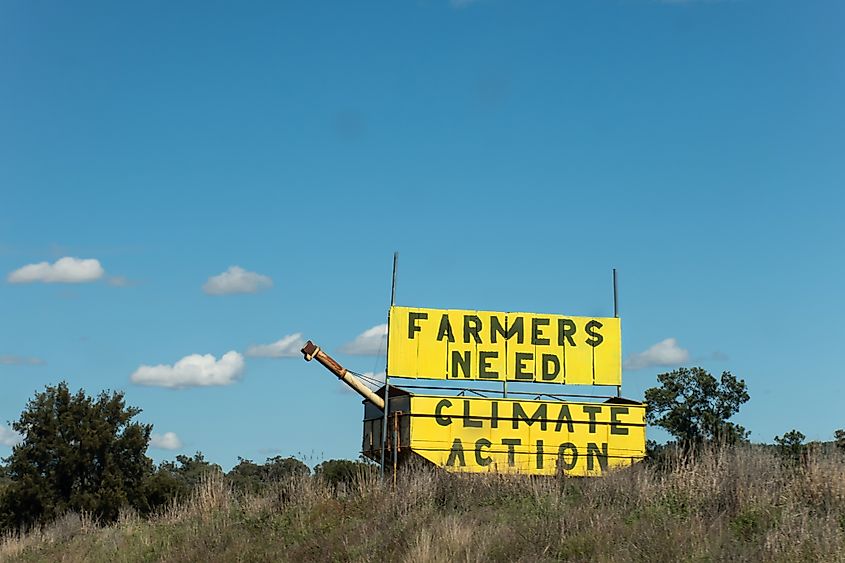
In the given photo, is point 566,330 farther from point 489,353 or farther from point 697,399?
point 697,399

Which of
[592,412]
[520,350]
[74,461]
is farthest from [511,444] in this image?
[74,461]

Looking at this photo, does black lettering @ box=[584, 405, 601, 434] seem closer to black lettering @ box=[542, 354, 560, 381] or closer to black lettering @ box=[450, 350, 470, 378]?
black lettering @ box=[542, 354, 560, 381]

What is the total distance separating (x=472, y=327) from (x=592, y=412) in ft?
13.6

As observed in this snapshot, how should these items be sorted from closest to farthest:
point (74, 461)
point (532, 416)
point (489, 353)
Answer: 1. point (532, 416)
2. point (489, 353)
3. point (74, 461)

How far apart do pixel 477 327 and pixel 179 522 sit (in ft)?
31.9

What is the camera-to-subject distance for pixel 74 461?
46.5 m

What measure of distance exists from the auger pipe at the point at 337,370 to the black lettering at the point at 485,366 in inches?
123

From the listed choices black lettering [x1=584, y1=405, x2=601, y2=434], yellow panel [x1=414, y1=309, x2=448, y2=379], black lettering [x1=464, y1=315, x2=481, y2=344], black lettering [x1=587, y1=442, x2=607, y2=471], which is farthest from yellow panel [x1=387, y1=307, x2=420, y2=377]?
black lettering [x1=587, y1=442, x2=607, y2=471]

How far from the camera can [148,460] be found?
48406 millimetres

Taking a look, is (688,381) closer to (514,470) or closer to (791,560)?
(514,470)

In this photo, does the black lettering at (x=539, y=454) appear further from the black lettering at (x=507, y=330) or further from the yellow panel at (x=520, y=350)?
the black lettering at (x=507, y=330)

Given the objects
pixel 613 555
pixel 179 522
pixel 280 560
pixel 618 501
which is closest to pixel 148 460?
pixel 179 522

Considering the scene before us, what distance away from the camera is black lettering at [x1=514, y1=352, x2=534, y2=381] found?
31734 mm

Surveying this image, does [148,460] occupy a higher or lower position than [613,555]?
higher
